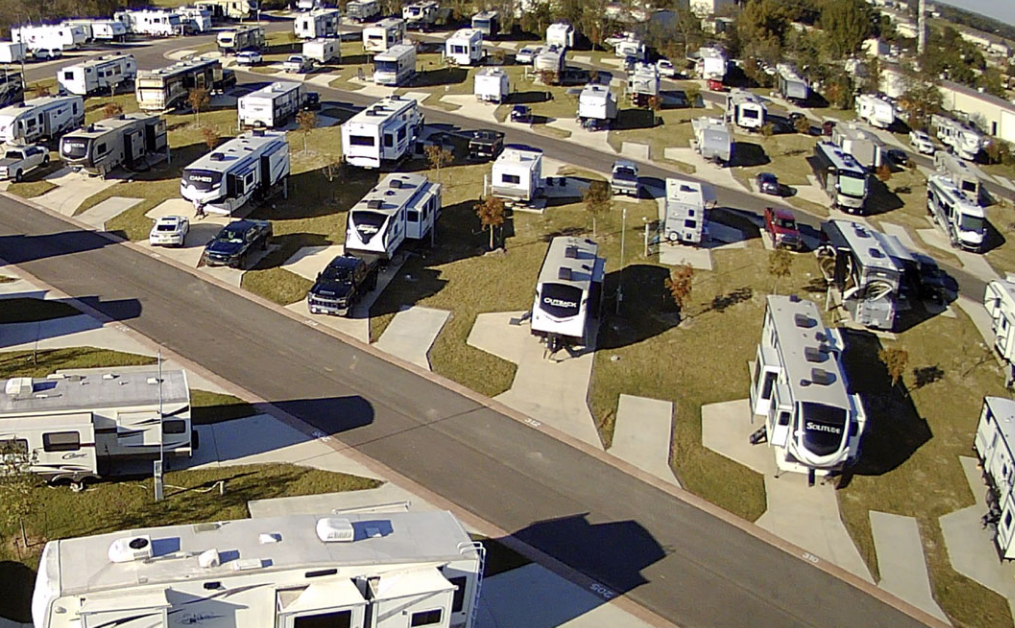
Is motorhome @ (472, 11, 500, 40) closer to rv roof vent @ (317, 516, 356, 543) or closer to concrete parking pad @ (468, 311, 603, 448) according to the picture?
concrete parking pad @ (468, 311, 603, 448)

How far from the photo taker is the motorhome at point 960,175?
46781 mm

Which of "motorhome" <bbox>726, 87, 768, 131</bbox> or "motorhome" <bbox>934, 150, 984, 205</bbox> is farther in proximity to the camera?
"motorhome" <bbox>726, 87, 768, 131</bbox>

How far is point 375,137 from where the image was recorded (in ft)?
143

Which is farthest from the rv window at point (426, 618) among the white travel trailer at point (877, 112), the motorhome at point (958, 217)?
the white travel trailer at point (877, 112)

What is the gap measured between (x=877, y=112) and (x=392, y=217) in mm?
40963

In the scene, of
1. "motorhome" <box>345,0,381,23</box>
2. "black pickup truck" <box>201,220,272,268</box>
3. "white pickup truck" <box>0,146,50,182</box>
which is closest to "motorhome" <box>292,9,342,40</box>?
"motorhome" <box>345,0,381,23</box>

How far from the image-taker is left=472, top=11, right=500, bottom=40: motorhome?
83.5m

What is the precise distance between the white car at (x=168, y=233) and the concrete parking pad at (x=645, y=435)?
17802 millimetres

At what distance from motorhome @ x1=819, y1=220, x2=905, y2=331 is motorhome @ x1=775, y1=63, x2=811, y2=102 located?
33566 mm

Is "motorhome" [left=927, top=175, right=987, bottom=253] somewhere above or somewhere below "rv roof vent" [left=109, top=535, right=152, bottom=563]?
below

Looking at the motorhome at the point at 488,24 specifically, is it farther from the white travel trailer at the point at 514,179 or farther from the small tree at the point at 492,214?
the small tree at the point at 492,214

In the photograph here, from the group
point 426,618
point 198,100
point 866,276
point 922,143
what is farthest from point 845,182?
point 426,618

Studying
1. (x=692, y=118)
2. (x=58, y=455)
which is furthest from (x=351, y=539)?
(x=692, y=118)

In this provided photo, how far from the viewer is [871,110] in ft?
207
